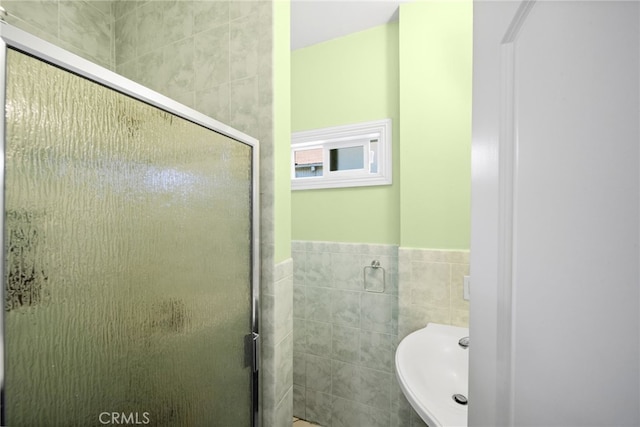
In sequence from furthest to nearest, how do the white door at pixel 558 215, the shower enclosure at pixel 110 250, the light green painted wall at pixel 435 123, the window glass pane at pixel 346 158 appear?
Result: the window glass pane at pixel 346 158 → the light green painted wall at pixel 435 123 → the shower enclosure at pixel 110 250 → the white door at pixel 558 215

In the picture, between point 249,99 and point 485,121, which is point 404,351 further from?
point 249,99

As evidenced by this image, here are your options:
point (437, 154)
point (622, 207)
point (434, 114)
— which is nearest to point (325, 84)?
point (434, 114)

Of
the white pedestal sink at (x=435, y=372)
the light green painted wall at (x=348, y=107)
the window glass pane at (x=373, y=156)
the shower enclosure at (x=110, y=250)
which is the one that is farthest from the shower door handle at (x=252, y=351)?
the window glass pane at (x=373, y=156)

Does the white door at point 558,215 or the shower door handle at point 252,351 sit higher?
the white door at point 558,215

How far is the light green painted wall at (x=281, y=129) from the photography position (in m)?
1.01

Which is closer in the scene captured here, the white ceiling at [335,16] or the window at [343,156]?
the white ceiling at [335,16]

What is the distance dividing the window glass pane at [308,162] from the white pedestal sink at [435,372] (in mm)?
1252

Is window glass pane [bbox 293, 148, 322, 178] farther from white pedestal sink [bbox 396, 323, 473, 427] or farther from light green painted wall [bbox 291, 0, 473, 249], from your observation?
white pedestal sink [bbox 396, 323, 473, 427]

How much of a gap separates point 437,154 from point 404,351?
41.2 inches

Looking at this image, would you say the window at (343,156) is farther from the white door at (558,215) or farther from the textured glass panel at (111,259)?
the white door at (558,215)

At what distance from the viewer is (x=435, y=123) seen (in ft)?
4.80

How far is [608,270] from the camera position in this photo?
0.21 metres

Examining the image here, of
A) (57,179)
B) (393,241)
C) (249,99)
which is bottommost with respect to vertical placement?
(393,241)

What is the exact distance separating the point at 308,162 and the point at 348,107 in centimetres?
49
